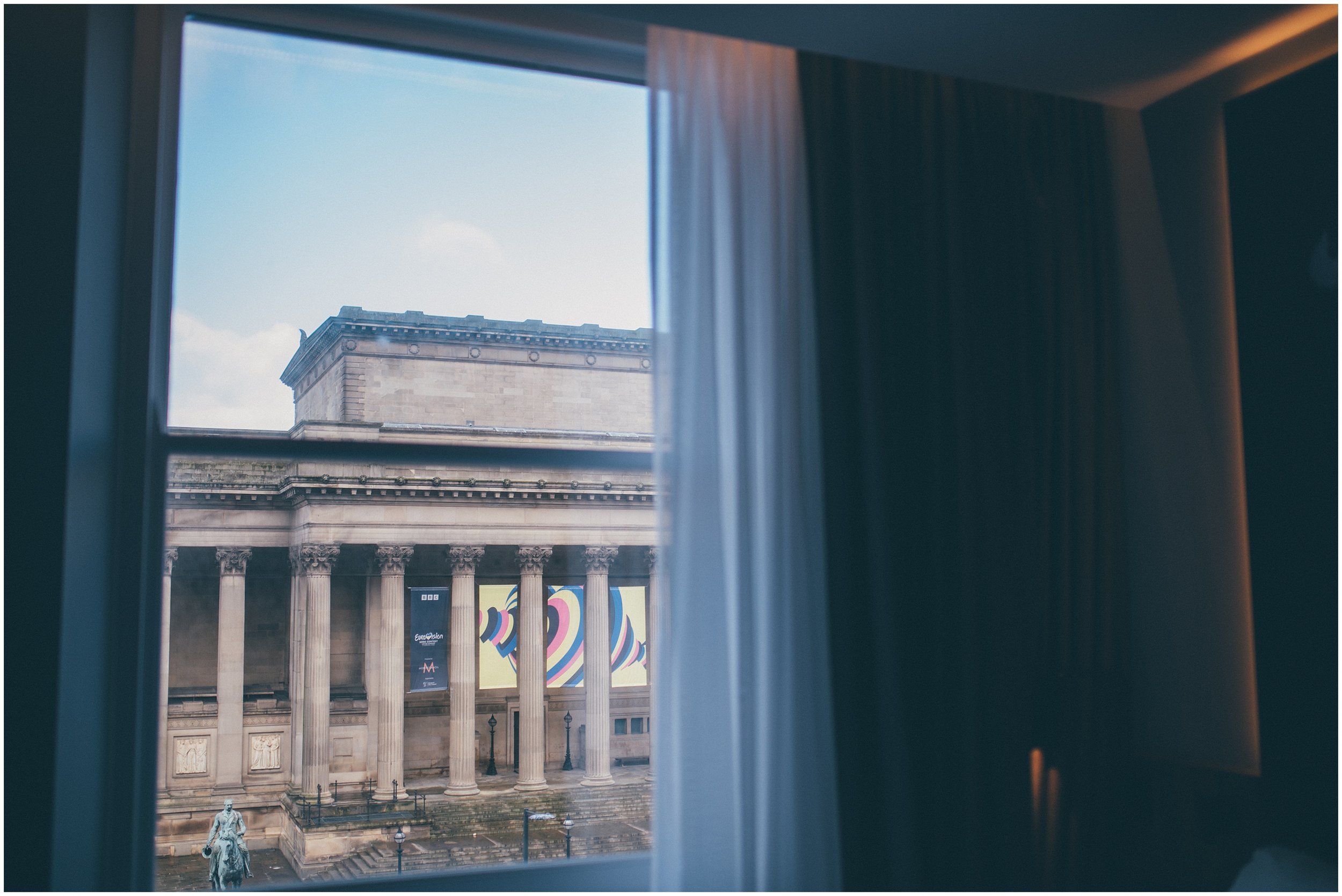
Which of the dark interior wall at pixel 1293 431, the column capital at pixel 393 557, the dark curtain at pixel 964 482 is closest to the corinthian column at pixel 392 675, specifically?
the column capital at pixel 393 557

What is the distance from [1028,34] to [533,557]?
1456 millimetres

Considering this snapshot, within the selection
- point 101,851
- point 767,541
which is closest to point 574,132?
point 767,541

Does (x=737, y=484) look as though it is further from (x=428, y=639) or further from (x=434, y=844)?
(x=434, y=844)

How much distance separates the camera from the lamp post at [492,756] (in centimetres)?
209

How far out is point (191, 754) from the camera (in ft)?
6.00

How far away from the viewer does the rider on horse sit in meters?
1.68

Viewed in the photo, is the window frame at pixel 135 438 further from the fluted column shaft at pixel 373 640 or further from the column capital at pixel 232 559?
the fluted column shaft at pixel 373 640

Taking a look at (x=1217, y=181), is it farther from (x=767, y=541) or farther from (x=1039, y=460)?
(x=767, y=541)

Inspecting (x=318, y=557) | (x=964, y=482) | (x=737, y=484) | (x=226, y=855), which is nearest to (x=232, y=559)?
(x=318, y=557)

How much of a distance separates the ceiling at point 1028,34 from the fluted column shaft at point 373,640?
1350 mm

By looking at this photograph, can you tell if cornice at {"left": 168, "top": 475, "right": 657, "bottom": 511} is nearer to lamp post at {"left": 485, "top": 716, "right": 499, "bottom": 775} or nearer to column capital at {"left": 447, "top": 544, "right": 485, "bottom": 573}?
column capital at {"left": 447, "top": 544, "right": 485, "bottom": 573}

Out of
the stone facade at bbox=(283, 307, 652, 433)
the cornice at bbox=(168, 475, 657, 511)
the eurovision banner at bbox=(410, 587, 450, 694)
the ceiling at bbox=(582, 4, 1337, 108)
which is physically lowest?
the eurovision banner at bbox=(410, 587, 450, 694)

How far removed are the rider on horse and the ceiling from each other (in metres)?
1.69

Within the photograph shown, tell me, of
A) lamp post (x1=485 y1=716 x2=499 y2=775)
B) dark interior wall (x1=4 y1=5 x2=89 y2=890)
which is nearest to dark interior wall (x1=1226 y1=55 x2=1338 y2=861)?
lamp post (x1=485 y1=716 x2=499 y2=775)
